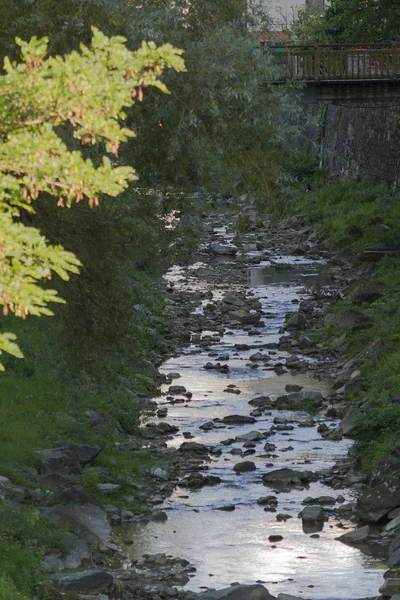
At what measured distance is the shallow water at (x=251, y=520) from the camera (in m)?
14.0

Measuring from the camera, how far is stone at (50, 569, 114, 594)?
12984mm

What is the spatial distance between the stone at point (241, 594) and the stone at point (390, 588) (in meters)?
1.20

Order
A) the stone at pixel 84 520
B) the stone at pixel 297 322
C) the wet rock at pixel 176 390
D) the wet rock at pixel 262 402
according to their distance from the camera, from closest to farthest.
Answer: the stone at pixel 84 520, the wet rock at pixel 262 402, the wet rock at pixel 176 390, the stone at pixel 297 322

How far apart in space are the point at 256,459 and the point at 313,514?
2.75m

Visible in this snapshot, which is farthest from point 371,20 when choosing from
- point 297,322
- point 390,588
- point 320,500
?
point 390,588

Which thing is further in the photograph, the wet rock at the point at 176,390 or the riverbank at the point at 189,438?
the wet rock at the point at 176,390

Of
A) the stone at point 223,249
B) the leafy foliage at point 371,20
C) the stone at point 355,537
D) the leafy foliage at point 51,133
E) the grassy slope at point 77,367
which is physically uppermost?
the leafy foliage at point 371,20

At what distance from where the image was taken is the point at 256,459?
61.1 feet

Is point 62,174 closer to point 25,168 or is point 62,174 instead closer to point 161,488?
point 25,168

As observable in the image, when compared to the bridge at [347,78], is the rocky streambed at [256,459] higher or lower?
lower

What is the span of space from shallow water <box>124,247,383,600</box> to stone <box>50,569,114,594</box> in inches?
42.8

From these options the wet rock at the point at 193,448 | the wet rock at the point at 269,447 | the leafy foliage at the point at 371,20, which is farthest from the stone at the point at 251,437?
the leafy foliage at the point at 371,20

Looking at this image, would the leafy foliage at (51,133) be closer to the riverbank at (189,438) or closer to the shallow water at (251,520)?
the riverbank at (189,438)

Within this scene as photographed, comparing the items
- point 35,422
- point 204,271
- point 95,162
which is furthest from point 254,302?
point 95,162
